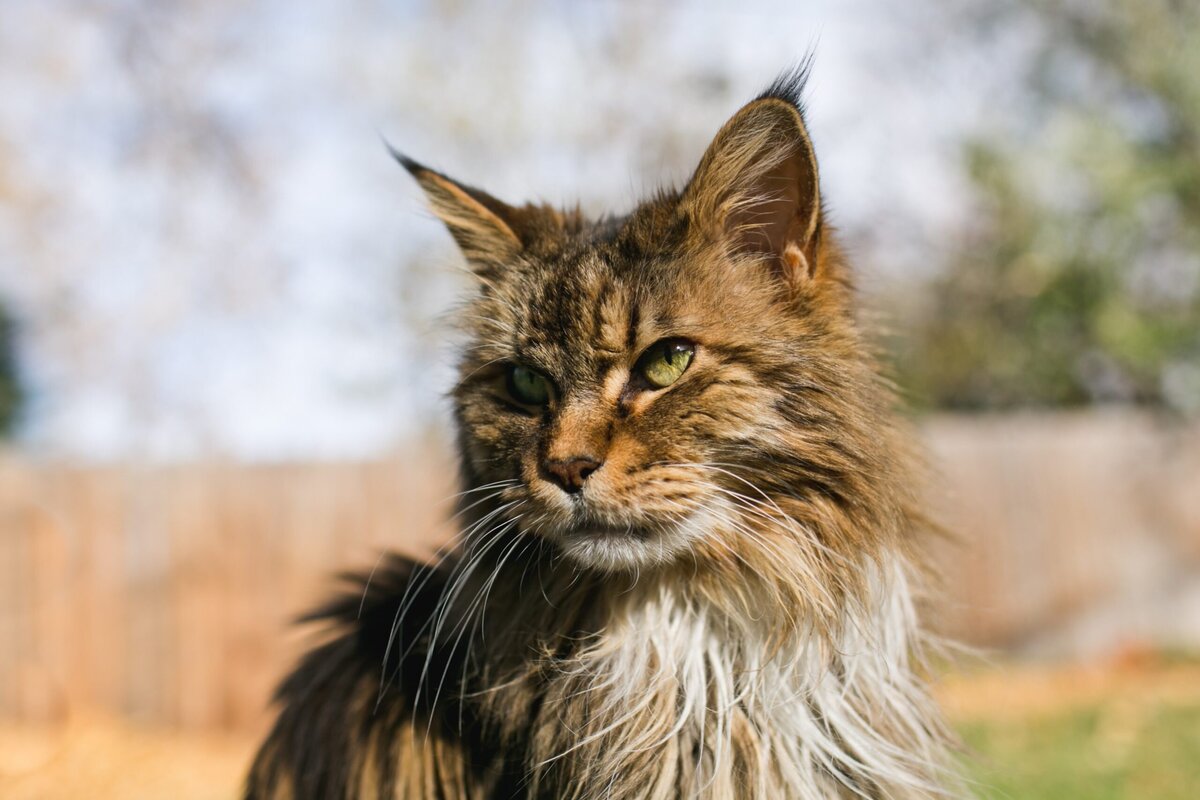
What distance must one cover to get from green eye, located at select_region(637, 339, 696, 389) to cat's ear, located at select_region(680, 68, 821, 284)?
0.32 meters

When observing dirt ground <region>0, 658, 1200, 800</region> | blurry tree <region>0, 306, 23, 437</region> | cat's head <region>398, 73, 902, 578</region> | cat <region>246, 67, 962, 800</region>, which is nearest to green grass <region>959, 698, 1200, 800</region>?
dirt ground <region>0, 658, 1200, 800</region>

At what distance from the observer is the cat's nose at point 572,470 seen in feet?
6.93

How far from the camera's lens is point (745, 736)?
2.26 metres

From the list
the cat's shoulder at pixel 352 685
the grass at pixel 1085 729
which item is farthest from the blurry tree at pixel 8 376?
the grass at pixel 1085 729

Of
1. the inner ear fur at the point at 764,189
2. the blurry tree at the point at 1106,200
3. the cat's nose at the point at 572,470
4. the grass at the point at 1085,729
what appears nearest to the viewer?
the cat's nose at the point at 572,470

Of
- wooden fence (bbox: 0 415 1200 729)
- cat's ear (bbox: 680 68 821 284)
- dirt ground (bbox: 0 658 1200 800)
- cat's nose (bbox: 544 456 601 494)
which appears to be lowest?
dirt ground (bbox: 0 658 1200 800)

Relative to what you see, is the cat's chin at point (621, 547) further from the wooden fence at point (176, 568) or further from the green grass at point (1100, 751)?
the wooden fence at point (176, 568)

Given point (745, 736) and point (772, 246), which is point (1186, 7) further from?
point (745, 736)

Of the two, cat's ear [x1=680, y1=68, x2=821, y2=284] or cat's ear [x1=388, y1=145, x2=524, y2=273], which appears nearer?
cat's ear [x1=680, y1=68, x2=821, y2=284]

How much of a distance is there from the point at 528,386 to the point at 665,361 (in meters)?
0.37

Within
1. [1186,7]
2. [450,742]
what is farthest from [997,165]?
[450,742]

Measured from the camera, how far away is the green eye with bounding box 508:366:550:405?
94.8 inches

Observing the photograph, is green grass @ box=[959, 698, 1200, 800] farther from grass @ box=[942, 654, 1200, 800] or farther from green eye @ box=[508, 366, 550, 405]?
green eye @ box=[508, 366, 550, 405]

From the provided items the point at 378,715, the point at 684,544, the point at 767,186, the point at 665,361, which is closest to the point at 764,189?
the point at 767,186
